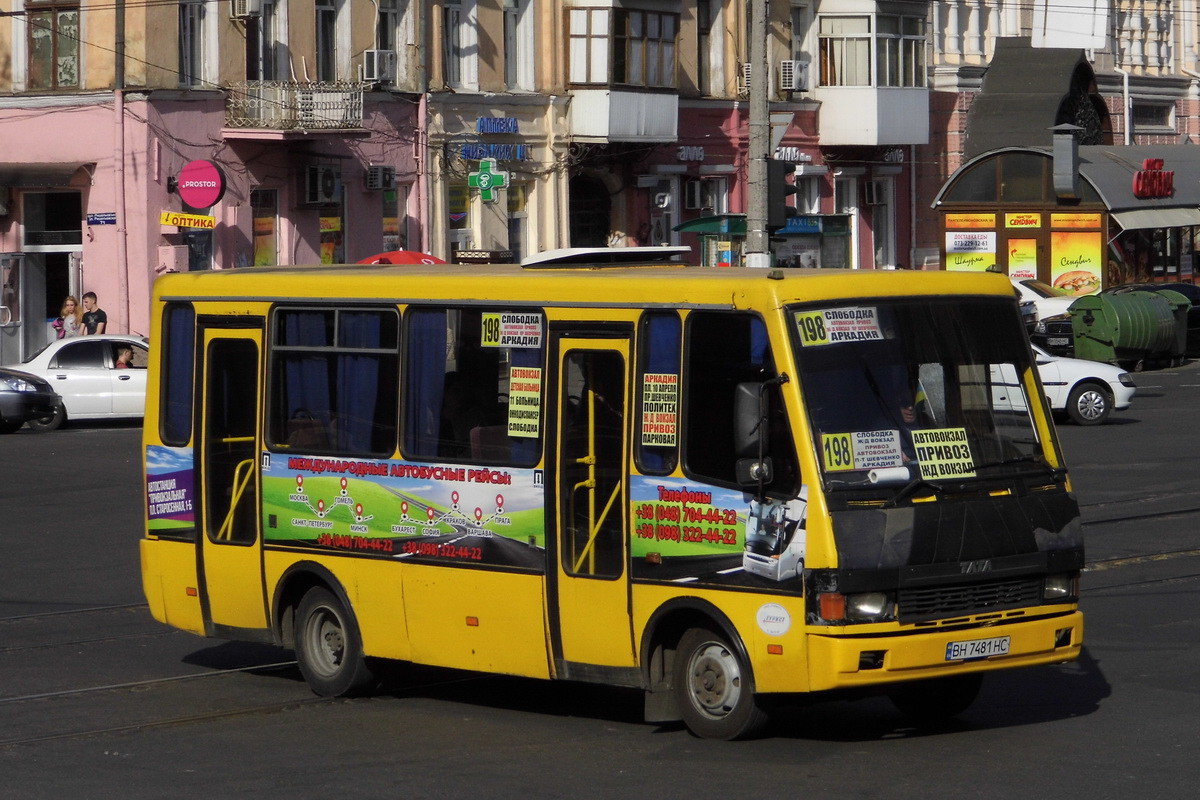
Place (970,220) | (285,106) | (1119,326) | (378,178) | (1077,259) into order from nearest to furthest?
1. (285,106)
2. (1119,326)
3. (378,178)
4. (1077,259)
5. (970,220)

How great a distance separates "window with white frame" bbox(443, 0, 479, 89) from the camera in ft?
130

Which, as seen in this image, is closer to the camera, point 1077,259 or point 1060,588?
point 1060,588

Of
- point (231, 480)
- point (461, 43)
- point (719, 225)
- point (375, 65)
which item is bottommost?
point (231, 480)

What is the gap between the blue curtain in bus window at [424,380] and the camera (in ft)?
33.5

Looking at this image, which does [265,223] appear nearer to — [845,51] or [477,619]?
[845,51]

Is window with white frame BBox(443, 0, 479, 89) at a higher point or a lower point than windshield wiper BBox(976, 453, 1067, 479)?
higher

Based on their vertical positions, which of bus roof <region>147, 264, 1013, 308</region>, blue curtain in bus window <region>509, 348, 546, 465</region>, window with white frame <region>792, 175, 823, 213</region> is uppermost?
window with white frame <region>792, 175, 823, 213</region>

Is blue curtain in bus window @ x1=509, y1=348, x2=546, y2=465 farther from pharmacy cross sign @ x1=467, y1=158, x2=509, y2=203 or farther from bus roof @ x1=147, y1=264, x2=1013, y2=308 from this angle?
pharmacy cross sign @ x1=467, y1=158, x2=509, y2=203

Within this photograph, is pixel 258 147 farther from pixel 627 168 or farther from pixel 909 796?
pixel 909 796

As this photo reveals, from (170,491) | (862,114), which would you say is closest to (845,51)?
(862,114)

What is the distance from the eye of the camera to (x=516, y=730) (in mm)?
9664

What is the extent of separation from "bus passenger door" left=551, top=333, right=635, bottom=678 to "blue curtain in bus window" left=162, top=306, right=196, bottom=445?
2786 millimetres

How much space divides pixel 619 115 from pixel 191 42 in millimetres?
10378

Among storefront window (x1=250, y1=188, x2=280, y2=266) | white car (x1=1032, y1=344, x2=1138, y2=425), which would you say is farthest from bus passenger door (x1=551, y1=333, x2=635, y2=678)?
storefront window (x1=250, y1=188, x2=280, y2=266)
